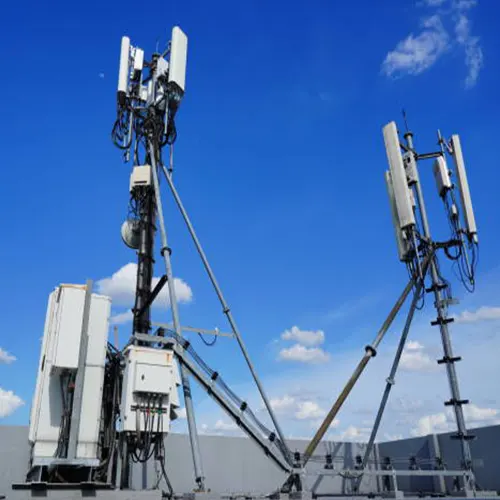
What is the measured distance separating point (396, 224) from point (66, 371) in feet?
44.8

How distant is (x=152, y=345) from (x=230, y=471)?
8271mm

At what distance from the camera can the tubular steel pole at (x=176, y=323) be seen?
13.8 meters

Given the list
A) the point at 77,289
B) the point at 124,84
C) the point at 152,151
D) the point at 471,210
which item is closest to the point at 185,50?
the point at 124,84

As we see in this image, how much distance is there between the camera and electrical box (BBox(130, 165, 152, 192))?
1797 centimetres

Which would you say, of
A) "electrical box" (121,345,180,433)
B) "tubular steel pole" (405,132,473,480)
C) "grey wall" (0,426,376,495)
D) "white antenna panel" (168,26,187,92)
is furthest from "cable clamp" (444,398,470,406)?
"white antenna panel" (168,26,187,92)

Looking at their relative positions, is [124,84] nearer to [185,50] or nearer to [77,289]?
[185,50]

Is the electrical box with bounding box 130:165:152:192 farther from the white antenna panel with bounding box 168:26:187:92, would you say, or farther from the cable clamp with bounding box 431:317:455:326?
the cable clamp with bounding box 431:317:455:326

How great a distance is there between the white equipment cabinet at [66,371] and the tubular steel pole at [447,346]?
11.5m

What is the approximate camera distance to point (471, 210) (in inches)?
786

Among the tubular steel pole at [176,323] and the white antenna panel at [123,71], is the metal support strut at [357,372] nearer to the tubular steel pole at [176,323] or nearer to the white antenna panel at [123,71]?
the tubular steel pole at [176,323]

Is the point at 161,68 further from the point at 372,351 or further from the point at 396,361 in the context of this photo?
the point at 396,361

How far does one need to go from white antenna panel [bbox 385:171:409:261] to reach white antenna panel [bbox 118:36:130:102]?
35.6 feet

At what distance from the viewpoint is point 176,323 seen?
15.7 metres

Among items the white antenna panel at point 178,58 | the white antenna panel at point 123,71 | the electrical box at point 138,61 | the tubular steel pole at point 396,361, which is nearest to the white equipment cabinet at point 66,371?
the white antenna panel at point 123,71
